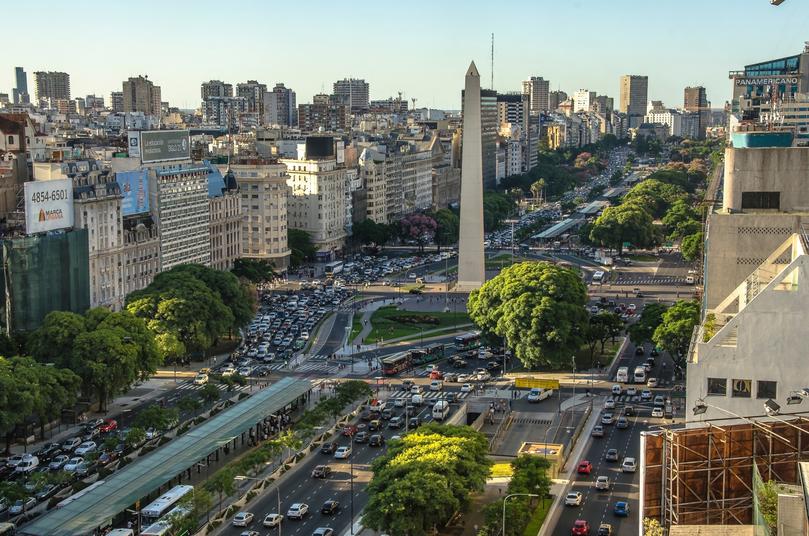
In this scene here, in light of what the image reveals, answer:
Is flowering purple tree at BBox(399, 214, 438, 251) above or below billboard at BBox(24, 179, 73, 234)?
below

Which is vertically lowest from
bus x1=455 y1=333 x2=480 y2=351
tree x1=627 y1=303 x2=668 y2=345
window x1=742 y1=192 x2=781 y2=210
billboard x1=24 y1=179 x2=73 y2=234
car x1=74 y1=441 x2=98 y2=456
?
car x1=74 y1=441 x2=98 y2=456

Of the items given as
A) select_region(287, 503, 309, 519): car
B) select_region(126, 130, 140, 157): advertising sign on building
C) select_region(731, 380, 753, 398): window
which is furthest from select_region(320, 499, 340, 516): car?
select_region(126, 130, 140, 157): advertising sign on building

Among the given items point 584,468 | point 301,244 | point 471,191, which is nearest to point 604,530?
point 584,468

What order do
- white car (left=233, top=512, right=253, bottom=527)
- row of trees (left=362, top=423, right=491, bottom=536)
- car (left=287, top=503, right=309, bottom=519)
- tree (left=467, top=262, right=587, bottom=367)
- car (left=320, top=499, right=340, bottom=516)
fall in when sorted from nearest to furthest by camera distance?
row of trees (left=362, top=423, right=491, bottom=536), white car (left=233, top=512, right=253, bottom=527), car (left=287, top=503, right=309, bottom=519), car (left=320, top=499, right=340, bottom=516), tree (left=467, top=262, right=587, bottom=367)

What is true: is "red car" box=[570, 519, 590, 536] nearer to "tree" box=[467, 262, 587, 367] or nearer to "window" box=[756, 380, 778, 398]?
"window" box=[756, 380, 778, 398]

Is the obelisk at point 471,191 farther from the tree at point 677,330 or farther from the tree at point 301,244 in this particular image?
the tree at point 677,330

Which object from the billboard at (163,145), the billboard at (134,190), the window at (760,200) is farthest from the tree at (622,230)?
the window at (760,200)

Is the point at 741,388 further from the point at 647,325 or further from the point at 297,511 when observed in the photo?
the point at 647,325
